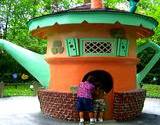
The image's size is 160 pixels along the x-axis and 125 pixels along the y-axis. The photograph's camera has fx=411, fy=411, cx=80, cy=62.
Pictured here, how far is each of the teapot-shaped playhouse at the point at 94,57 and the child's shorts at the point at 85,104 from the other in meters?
0.34

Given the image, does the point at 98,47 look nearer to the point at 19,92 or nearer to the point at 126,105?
the point at 126,105

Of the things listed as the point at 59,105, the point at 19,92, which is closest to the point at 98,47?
the point at 59,105

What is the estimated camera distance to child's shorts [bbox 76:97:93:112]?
812 cm

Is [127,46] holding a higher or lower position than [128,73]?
higher

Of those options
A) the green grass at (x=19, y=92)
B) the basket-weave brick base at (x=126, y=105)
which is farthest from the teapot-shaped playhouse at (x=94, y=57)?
the green grass at (x=19, y=92)

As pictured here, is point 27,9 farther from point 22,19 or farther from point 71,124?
point 71,124

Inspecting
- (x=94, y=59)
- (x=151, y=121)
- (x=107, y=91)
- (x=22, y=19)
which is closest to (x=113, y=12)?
(x=94, y=59)

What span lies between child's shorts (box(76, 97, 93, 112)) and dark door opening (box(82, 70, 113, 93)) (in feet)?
2.29

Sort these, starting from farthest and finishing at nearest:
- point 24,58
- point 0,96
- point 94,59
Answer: point 0,96, point 24,58, point 94,59

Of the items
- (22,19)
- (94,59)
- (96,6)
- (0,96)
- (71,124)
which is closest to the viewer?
(71,124)

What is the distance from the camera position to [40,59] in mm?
9938

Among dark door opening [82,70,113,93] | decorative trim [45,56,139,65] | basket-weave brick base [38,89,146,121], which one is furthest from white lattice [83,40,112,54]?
basket-weave brick base [38,89,146,121]

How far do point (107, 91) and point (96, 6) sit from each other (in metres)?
1.90

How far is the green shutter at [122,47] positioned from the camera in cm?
873
